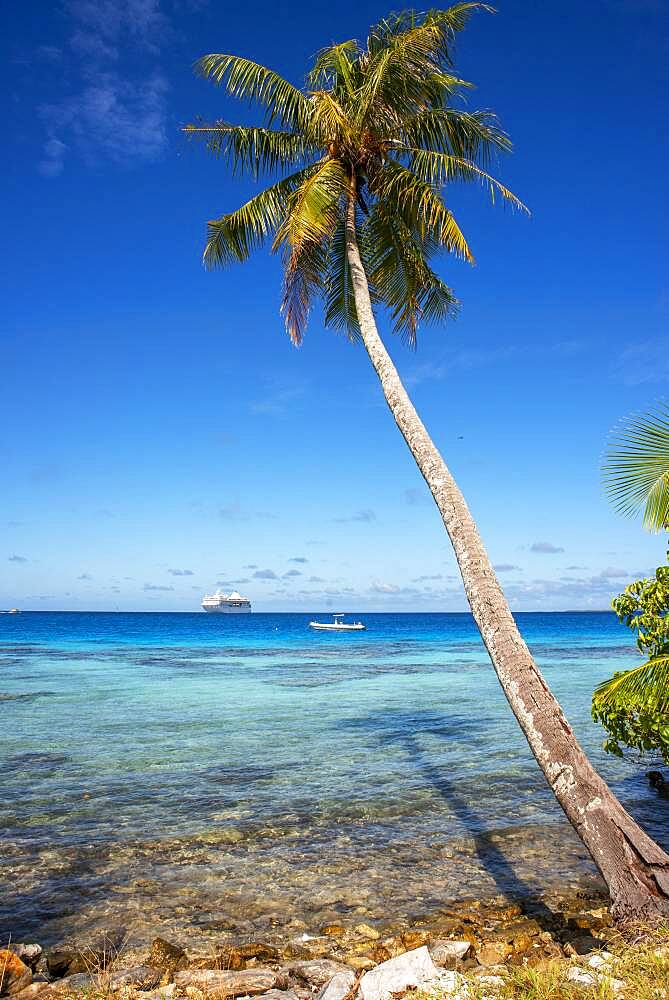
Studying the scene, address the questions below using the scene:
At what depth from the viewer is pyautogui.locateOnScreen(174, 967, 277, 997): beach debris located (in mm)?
4734

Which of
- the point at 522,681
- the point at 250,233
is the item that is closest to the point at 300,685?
the point at 250,233

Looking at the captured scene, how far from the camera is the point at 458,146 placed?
11367mm

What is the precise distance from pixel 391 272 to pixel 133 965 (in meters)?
11.2

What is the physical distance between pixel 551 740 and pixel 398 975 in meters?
2.38

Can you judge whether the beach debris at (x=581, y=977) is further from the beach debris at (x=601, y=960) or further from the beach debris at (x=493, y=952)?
the beach debris at (x=493, y=952)

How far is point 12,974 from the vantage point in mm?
4770

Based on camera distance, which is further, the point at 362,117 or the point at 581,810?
the point at 362,117

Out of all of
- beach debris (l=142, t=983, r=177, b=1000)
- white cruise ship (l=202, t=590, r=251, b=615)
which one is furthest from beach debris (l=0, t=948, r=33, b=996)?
white cruise ship (l=202, t=590, r=251, b=615)

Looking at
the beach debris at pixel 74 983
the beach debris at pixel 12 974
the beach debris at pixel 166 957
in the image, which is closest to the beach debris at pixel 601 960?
the beach debris at pixel 166 957

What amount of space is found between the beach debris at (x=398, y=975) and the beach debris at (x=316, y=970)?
1.64 ft

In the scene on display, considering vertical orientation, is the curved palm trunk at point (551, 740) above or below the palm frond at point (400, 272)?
below

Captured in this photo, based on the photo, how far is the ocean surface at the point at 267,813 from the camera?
21.9 feet

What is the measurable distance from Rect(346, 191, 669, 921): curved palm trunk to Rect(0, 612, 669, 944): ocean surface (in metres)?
1.87

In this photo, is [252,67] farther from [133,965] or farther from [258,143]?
[133,965]
